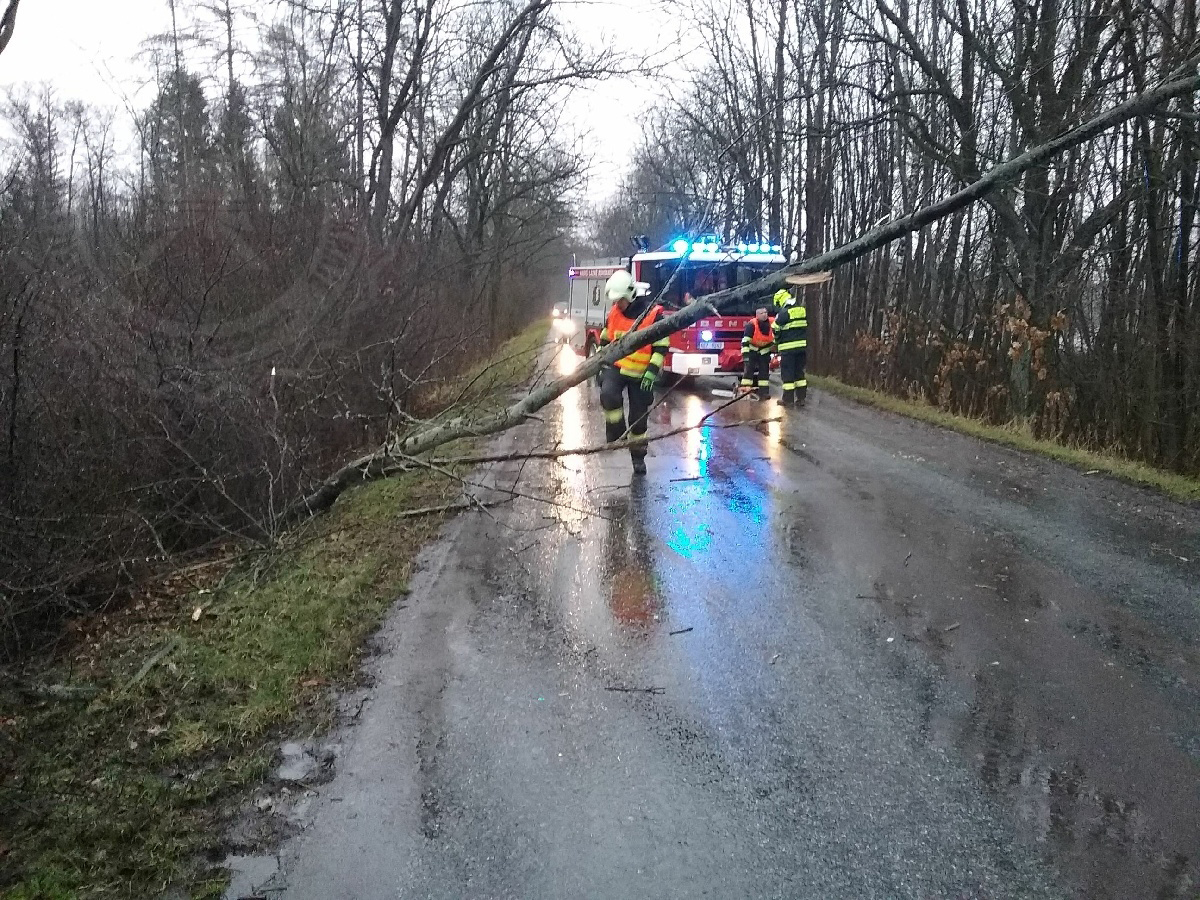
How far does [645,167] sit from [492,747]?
39.9m

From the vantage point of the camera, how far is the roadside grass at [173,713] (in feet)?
10.5

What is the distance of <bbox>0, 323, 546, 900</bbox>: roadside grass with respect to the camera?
3201 mm

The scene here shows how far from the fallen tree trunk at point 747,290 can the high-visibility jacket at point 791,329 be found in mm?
8847

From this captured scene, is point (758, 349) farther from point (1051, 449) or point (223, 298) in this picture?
point (223, 298)

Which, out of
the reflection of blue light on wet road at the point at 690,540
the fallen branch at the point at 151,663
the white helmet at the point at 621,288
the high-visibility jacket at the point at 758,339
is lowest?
the fallen branch at the point at 151,663

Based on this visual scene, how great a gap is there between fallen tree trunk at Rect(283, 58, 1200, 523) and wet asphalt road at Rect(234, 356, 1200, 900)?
0.85m

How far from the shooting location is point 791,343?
51.5 feet

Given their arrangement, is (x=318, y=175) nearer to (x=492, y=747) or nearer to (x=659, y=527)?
(x=659, y=527)

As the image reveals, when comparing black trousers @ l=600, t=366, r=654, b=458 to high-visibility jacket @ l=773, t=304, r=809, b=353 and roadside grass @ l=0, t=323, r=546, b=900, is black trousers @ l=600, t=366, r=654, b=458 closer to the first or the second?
roadside grass @ l=0, t=323, r=546, b=900

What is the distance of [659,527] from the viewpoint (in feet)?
24.3

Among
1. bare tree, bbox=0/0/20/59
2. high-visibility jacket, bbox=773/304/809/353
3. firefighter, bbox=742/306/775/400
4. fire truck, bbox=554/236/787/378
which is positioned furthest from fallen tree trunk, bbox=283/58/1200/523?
firefighter, bbox=742/306/775/400

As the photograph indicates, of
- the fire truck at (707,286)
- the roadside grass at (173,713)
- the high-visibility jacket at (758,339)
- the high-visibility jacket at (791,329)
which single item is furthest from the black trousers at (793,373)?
the roadside grass at (173,713)

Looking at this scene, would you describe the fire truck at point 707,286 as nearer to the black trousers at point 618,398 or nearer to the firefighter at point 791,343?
the firefighter at point 791,343

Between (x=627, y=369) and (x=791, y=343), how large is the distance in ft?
23.6
